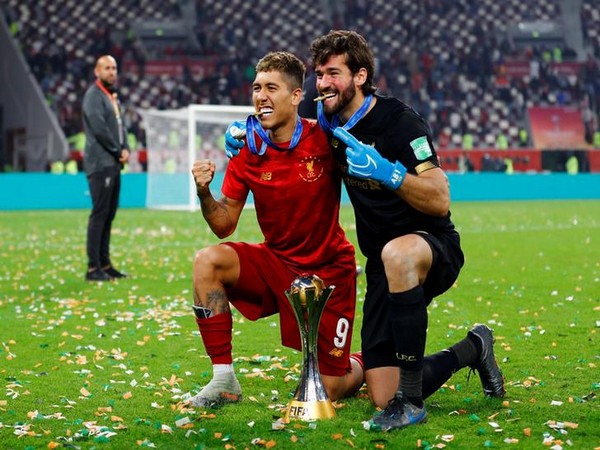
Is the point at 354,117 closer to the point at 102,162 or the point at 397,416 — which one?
the point at 397,416

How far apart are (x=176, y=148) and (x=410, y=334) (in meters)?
22.1

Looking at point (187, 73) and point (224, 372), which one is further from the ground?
point (187, 73)

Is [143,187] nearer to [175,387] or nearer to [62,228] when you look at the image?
[62,228]

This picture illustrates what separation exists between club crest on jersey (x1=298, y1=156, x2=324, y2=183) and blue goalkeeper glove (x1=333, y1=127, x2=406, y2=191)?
1.97 ft

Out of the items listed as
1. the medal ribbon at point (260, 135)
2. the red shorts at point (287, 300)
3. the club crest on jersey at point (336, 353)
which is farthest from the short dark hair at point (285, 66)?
the club crest on jersey at point (336, 353)

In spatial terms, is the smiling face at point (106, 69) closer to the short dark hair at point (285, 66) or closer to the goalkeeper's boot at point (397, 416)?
the short dark hair at point (285, 66)

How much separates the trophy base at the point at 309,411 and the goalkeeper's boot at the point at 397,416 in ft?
0.76

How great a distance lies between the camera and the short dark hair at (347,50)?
15.4ft

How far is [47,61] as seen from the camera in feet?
111

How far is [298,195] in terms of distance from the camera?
5.02 m

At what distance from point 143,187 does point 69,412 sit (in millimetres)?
23400

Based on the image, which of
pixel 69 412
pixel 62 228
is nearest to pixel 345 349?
pixel 69 412

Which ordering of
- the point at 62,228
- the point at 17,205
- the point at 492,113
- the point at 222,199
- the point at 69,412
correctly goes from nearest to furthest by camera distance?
1. the point at 69,412
2. the point at 222,199
3. the point at 62,228
4. the point at 17,205
5. the point at 492,113

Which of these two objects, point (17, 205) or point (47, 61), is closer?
point (17, 205)
